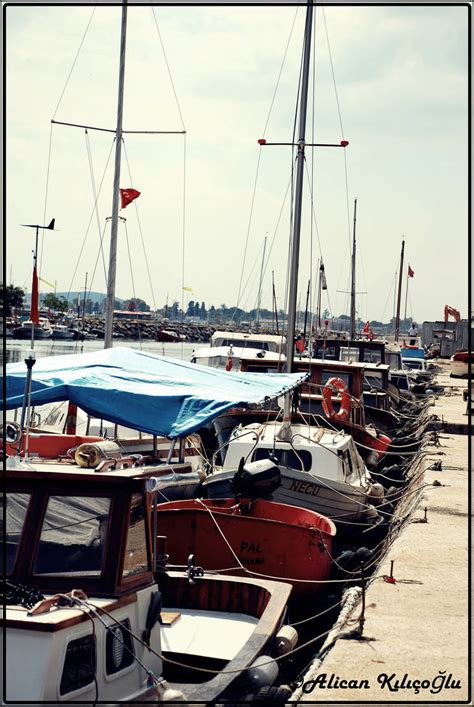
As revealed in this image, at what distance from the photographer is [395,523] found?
17516mm

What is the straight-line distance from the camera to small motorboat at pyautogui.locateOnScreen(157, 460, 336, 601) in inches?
495

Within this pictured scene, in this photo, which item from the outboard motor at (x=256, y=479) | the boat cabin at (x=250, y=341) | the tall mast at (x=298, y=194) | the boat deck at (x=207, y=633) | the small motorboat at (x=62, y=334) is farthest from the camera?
the small motorboat at (x=62, y=334)

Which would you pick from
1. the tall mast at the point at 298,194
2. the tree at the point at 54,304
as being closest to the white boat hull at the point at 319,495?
the tall mast at the point at 298,194

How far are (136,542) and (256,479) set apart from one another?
5129mm

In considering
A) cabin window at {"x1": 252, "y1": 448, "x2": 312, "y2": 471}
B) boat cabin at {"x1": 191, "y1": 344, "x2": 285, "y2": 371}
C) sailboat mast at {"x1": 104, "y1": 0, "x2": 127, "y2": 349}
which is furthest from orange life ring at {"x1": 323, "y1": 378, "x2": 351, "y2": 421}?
sailboat mast at {"x1": 104, "y1": 0, "x2": 127, "y2": 349}

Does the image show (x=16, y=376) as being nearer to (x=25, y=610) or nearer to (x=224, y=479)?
(x=25, y=610)

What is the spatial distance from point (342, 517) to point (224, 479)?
2752mm

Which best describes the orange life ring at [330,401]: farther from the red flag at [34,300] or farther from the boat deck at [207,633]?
the boat deck at [207,633]

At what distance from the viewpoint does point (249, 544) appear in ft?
41.8

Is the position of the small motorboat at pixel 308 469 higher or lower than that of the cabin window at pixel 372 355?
lower

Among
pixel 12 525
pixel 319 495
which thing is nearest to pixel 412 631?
pixel 12 525

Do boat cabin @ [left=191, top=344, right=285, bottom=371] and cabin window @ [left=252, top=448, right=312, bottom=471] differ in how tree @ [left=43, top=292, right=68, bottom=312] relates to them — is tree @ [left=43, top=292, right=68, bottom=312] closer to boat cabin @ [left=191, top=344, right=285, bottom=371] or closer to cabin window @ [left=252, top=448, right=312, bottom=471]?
boat cabin @ [left=191, top=344, right=285, bottom=371]

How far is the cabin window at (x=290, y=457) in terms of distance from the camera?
16750mm

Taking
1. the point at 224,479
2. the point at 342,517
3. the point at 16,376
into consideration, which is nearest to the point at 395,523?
the point at 342,517
